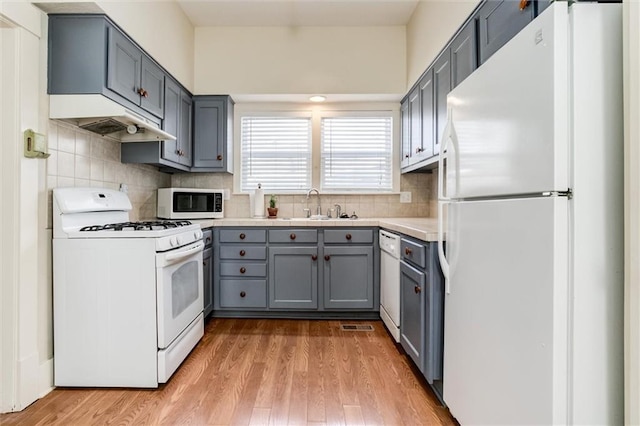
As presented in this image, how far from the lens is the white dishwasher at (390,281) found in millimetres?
2273

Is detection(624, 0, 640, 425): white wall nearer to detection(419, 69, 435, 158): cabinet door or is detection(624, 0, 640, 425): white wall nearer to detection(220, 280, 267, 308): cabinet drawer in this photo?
detection(419, 69, 435, 158): cabinet door

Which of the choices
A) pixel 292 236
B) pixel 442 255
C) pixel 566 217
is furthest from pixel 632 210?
pixel 292 236

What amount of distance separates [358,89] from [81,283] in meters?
2.69

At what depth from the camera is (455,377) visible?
4.61ft

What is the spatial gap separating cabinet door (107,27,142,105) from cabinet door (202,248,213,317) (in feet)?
4.19

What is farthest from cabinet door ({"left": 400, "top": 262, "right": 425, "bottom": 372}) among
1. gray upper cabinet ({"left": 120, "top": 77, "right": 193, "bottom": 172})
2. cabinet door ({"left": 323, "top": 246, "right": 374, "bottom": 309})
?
gray upper cabinet ({"left": 120, "top": 77, "right": 193, "bottom": 172})

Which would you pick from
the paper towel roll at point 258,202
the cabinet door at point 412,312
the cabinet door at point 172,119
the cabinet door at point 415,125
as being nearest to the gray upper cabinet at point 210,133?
the cabinet door at point 172,119

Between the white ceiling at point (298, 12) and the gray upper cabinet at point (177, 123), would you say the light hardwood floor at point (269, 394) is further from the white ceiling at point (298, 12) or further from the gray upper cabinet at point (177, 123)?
the white ceiling at point (298, 12)

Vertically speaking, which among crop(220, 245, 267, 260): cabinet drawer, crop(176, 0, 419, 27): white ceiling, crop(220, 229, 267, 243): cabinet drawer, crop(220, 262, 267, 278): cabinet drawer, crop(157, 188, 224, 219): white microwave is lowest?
crop(220, 262, 267, 278): cabinet drawer

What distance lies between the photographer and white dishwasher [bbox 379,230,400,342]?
227cm

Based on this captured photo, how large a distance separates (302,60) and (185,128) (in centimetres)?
129

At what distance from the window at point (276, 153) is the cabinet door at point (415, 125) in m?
1.08

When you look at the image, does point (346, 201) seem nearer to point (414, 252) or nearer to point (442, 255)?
point (414, 252)

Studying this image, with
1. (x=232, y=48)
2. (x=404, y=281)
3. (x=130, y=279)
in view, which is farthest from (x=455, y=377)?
(x=232, y=48)
